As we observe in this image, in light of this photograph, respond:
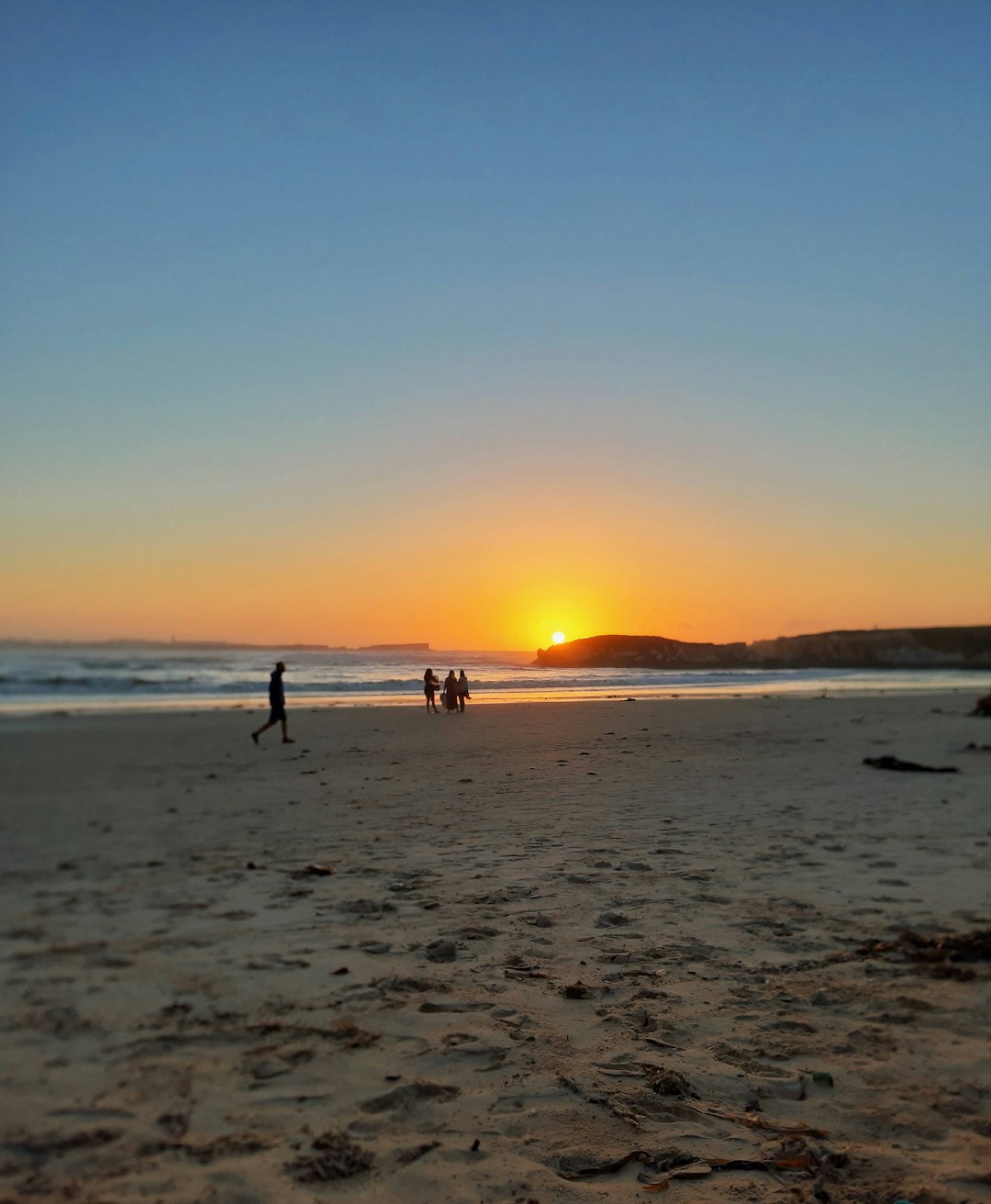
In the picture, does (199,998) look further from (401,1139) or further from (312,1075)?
(401,1139)

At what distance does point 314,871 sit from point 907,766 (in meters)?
8.81

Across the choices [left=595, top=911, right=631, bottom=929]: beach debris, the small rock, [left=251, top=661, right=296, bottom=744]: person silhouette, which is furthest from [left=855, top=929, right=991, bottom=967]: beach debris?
[left=251, top=661, right=296, bottom=744]: person silhouette

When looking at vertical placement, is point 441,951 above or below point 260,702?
above

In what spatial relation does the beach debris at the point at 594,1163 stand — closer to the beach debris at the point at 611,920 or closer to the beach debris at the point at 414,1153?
the beach debris at the point at 414,1153

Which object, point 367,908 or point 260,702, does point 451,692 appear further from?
point 367,908

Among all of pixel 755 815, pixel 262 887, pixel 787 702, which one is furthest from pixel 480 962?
pixel 787 702

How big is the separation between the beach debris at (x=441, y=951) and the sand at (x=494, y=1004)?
0.02 meters

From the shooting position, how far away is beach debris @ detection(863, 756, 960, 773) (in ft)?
37.2

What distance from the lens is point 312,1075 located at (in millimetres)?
3256

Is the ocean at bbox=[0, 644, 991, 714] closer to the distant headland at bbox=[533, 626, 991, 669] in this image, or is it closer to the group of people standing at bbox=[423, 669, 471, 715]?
the group of people standing at bbox=[423, 669, 471, 715]

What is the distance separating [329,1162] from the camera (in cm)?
271

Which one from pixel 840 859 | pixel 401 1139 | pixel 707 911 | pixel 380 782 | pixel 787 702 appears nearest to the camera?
pixel 401 1139

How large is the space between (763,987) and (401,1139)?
201cm

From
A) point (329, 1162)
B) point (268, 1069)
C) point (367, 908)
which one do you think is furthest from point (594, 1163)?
point (367, 908)
